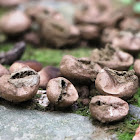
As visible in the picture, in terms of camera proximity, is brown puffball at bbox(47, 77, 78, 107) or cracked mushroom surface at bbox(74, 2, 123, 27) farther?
cracked mushroom surface at bbox(74, 2, 123, 27)

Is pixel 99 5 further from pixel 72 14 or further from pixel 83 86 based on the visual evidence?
pixel 83 86

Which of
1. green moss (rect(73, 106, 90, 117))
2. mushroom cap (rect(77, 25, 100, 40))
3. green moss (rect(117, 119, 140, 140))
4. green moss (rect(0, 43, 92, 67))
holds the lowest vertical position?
green moss (rect(0, 43, 92, 67))

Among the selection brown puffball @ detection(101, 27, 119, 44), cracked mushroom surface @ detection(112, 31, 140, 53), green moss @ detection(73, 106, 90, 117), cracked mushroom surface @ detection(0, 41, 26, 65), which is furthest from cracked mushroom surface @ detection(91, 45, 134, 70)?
brown puffball @ detection(101, 27, 119, 44)

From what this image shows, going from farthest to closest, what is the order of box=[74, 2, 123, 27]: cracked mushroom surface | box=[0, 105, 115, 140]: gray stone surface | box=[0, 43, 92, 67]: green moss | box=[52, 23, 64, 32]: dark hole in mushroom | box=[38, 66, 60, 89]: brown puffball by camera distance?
box=[74, 2, 123, 27]: cracked mushroom surface
box=[52, 23, 64, 32]: dark hole in mushroom
box=[0, 43, 92, 67]: green moss
box=[38, 66, 60, 89]: brown puffball
box=[0, 105, 115, 140]: gray stone surface

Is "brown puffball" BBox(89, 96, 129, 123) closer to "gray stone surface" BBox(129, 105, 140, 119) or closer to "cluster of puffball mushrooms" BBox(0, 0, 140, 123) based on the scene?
"cluster of puffball mushrooms" BBox(0, 0, 140, 123)

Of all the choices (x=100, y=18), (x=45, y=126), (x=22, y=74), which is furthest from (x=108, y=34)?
(x=45, y=126)

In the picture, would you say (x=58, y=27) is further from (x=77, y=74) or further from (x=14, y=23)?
(x=77, y=74)

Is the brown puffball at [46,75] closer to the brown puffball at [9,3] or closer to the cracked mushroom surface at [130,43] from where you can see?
the cracked mushroom surface at [130,43]
